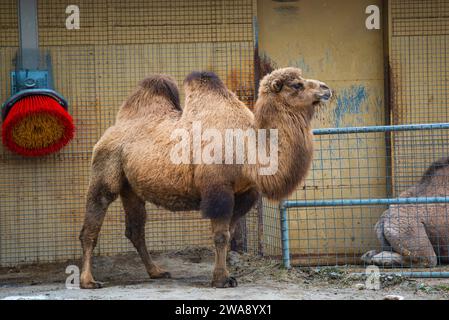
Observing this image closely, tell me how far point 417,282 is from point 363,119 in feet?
9.92

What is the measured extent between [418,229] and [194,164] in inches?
123

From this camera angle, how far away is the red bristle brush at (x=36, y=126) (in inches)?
336

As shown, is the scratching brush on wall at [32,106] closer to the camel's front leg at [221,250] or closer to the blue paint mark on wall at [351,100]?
the camel's front leg at [221,250]

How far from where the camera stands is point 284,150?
703 cm

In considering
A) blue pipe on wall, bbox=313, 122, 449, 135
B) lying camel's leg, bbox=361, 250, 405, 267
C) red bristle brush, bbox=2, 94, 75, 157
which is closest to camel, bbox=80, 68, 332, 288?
blue pipe on wall, bbox=313, 122, 449, 135

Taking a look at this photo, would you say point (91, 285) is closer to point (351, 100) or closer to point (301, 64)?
point (301, 64)

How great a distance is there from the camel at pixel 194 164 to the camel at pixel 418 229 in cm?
224

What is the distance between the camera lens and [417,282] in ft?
24.6

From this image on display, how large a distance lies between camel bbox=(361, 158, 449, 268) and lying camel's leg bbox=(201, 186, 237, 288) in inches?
92.9

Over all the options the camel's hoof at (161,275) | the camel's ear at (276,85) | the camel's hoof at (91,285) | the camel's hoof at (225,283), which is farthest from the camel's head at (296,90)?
the camel's hoof at (91,285)

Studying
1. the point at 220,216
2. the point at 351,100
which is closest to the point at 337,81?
the point at 351,100

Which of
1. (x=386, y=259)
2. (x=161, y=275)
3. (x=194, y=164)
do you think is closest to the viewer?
(x=194, y=164)

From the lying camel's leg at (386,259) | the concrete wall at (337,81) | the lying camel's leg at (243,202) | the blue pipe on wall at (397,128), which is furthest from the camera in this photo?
the concrete wall at (337,81)

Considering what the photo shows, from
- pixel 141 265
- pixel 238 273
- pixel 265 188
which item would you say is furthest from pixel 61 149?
pixel 265 188
